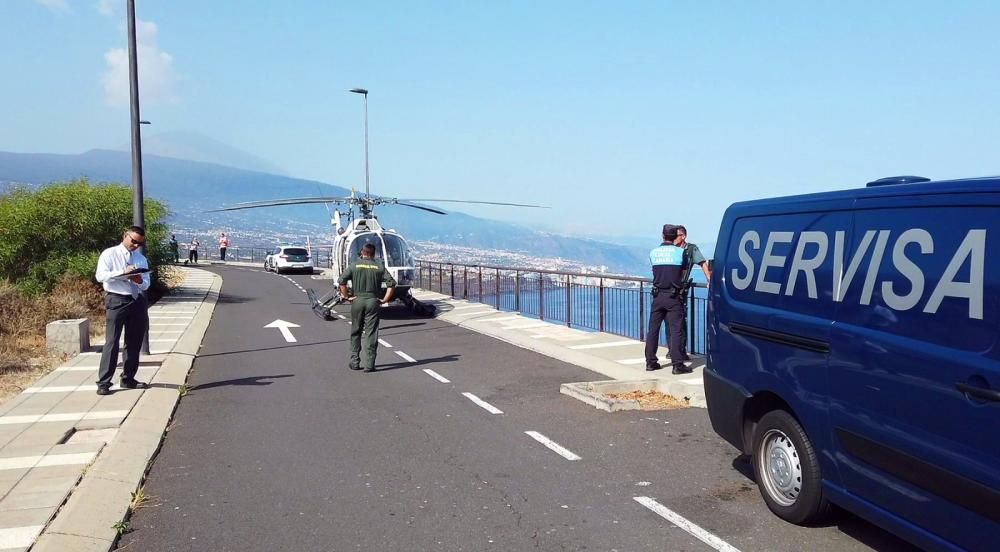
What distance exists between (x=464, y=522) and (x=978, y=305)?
3251mm

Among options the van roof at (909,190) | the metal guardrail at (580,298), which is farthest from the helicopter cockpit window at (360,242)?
the van roof at (909,190)

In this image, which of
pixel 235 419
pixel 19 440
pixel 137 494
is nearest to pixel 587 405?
pixel 235 419

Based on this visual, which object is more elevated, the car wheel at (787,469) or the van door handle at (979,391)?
the van door handle at (979,391)

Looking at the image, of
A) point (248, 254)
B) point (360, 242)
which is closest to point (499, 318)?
point (360, 242)

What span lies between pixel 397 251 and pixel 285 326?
11.8 feet

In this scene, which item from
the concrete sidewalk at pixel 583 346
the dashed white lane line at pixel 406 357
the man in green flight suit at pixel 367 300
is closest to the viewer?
the concrete sidewalk at pixel 583 346

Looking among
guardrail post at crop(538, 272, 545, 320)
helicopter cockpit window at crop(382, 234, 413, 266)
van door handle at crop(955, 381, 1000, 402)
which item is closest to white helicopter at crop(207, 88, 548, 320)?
helicopter cockpit window at crop(382, 234, 413, 266)

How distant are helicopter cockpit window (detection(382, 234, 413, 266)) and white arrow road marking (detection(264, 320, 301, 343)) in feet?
9.66

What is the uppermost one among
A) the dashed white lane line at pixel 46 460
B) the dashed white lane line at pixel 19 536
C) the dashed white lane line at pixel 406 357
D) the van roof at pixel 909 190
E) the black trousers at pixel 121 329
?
the van roof at pixel 909 190

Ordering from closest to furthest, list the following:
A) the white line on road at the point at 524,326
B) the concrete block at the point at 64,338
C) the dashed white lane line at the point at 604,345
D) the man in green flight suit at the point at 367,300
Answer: the man in green flight suit at the point at 367,300
the concrete block at the point at 64,338
the dashed white lane line at the point at 604,345
the white line on road at the point at 524,326

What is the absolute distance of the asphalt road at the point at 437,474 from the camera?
489cm

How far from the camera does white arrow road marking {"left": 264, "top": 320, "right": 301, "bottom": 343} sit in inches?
626

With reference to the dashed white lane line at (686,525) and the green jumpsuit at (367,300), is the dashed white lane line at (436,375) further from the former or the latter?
the dashed white lane line at (686,525)

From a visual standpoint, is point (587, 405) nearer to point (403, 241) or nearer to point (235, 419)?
point (235, 419)
